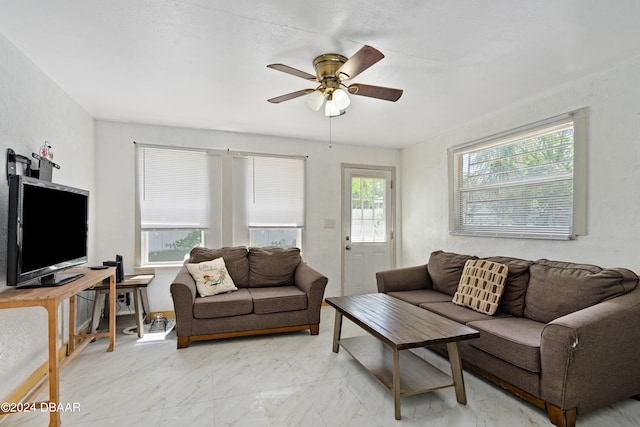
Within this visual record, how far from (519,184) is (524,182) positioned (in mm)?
55

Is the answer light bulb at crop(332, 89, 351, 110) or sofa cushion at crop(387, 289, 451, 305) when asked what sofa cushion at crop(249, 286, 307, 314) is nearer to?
sofa cushion at crop(387, 289, 451, 305)

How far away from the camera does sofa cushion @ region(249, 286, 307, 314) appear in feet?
→ 11.1

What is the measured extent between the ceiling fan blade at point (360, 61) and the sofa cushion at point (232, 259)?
2464mm

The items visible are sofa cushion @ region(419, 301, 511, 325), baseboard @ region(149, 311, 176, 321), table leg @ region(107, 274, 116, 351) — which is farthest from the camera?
baseboard @ region(149, 311, 176, 321)

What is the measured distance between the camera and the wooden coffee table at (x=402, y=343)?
6.86ft

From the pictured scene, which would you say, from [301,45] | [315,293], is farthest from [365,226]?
[301,45]

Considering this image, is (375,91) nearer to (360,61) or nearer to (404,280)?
(360,61)

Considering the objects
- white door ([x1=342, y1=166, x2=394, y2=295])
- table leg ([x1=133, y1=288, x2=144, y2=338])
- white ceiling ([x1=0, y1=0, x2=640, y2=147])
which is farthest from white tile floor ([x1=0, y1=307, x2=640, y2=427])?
white ceiling ([x1=0, y1=0, x2=640, y2=147])

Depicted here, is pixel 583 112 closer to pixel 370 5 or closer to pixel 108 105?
pixel 370 5

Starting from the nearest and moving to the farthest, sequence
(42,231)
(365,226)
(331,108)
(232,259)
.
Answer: (42,231), (331,108), (232,259), (365,226)

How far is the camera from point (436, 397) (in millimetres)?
2295

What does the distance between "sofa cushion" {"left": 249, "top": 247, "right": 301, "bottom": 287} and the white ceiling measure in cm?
171

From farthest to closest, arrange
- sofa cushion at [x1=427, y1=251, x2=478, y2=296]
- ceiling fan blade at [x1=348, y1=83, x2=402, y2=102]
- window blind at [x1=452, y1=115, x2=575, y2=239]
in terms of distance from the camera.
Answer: sofa cushion at [x1=427, y1=251, x2=478, y2=296] → window blind at [x1=452, y1=115, x2=575, y2=239] → ceiling fan blade at [x1=348, y1=83, x2=402, y2=102]

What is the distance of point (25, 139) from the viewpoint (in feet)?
7.86
